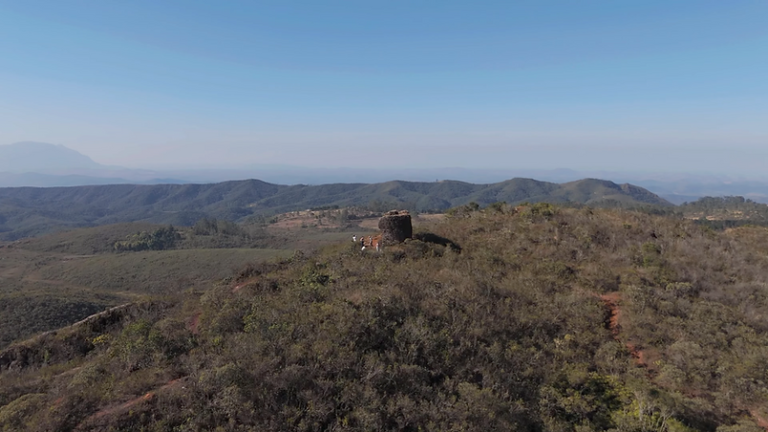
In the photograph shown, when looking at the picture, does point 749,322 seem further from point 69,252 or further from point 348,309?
point 69,252

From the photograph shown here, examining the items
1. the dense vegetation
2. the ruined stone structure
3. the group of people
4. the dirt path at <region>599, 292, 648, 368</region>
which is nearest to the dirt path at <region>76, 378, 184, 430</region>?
the dense vegetation

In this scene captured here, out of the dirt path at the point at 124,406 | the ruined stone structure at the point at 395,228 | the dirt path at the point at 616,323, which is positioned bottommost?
the dirt path at the point at 124,406

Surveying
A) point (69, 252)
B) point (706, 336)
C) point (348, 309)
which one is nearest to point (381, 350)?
point (348, 309)

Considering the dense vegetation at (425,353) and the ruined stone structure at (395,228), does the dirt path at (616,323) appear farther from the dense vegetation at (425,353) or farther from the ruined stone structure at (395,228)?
the ruined stone structure at (395,228)

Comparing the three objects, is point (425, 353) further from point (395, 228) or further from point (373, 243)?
point (373, 243)

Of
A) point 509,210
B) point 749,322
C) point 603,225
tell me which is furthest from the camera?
point 509,210

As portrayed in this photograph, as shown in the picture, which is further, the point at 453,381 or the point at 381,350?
the point at 381,350

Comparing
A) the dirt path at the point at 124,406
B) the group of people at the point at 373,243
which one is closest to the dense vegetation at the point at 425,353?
the dirt path at the point at 124,406
